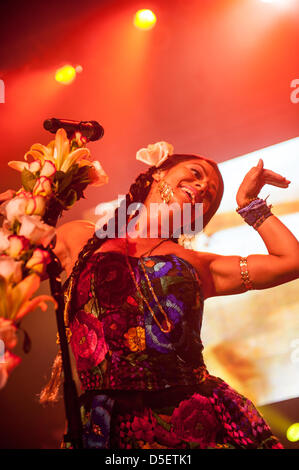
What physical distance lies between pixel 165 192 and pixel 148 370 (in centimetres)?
→ 70

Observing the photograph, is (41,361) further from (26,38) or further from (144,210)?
(26,38)

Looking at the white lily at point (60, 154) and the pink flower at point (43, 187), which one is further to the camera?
the white lily at point (60, 154)

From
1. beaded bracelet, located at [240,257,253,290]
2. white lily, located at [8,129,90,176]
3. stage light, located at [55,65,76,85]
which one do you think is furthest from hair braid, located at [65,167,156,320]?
stage light, located at [55,65,76,85]

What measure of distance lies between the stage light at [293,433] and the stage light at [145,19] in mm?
1825

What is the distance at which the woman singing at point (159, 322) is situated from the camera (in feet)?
4.61

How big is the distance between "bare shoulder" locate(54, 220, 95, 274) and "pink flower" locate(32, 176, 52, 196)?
42cm

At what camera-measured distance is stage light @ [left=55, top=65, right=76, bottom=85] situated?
2166 mm

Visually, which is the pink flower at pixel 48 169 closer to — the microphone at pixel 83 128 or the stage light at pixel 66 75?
the microphone at pixel 83 128

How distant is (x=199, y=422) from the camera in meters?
1.43

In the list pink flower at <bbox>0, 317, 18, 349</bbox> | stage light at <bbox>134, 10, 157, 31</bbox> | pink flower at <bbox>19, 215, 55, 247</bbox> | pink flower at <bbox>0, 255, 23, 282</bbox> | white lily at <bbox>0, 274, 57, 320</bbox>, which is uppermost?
stage light at <bbox>134, 10, 157, 31</bbox>

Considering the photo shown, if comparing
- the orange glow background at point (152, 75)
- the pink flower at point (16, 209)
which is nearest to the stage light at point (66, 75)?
the orange glow background at point (152, 75)

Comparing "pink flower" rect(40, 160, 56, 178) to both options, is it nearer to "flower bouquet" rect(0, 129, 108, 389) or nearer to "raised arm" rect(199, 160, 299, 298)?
"flower bouquet" rect(0, 129, 108, 389)

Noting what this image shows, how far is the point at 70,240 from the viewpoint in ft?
5.66

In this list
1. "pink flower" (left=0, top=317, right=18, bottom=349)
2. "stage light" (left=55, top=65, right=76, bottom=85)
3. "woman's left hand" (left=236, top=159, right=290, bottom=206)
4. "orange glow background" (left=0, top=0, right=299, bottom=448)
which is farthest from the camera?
"stage light" (left=55, top=65, right=76, bottom=85)
